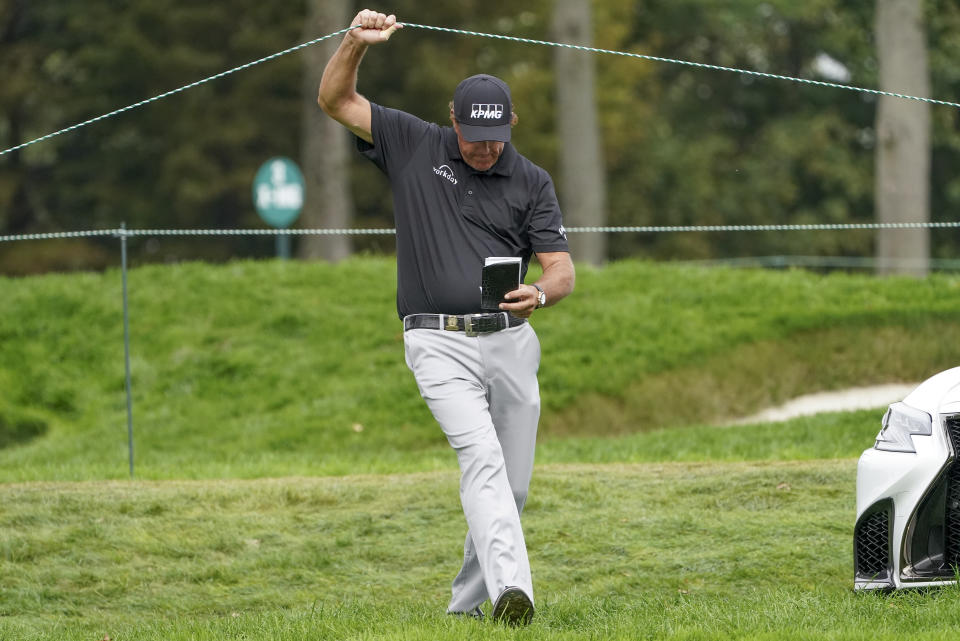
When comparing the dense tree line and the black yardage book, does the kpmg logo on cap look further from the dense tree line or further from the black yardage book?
the dense tree line

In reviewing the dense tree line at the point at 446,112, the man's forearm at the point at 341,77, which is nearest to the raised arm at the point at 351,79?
the man's forearm at the point at 341,77

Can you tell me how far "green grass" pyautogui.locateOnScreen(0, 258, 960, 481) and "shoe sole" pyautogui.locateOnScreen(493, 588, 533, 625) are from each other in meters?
7.26

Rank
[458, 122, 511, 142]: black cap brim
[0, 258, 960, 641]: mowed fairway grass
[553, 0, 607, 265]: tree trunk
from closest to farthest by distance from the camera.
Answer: [458, 122, 511, 142]: black cap brim → [0, 258, 960, 641]: mowed fairway grass → [553, 0, 607, 265]: tree trunk

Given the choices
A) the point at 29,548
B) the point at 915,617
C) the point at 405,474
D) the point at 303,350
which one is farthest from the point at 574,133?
the point at 915,617

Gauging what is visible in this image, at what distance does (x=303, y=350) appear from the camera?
52.2 feet

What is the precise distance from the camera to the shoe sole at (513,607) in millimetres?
5551

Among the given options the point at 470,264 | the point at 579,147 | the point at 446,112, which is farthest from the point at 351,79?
the point at 446,112

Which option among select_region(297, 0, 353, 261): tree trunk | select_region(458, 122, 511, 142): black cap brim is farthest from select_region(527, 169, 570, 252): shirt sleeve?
select_region(297, 0, 353, 261): tree trunk

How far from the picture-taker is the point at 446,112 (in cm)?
3409

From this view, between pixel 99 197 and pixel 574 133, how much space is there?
15.2 metres

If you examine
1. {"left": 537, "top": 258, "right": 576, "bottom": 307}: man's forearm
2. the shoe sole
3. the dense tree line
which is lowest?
the shoe sole

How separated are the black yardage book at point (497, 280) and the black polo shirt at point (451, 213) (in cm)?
15

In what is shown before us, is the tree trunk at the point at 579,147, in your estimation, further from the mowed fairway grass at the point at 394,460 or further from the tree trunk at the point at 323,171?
the mowed fairway grass at the point at 394,460

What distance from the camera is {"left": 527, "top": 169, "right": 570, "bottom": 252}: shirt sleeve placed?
20.0 feet
